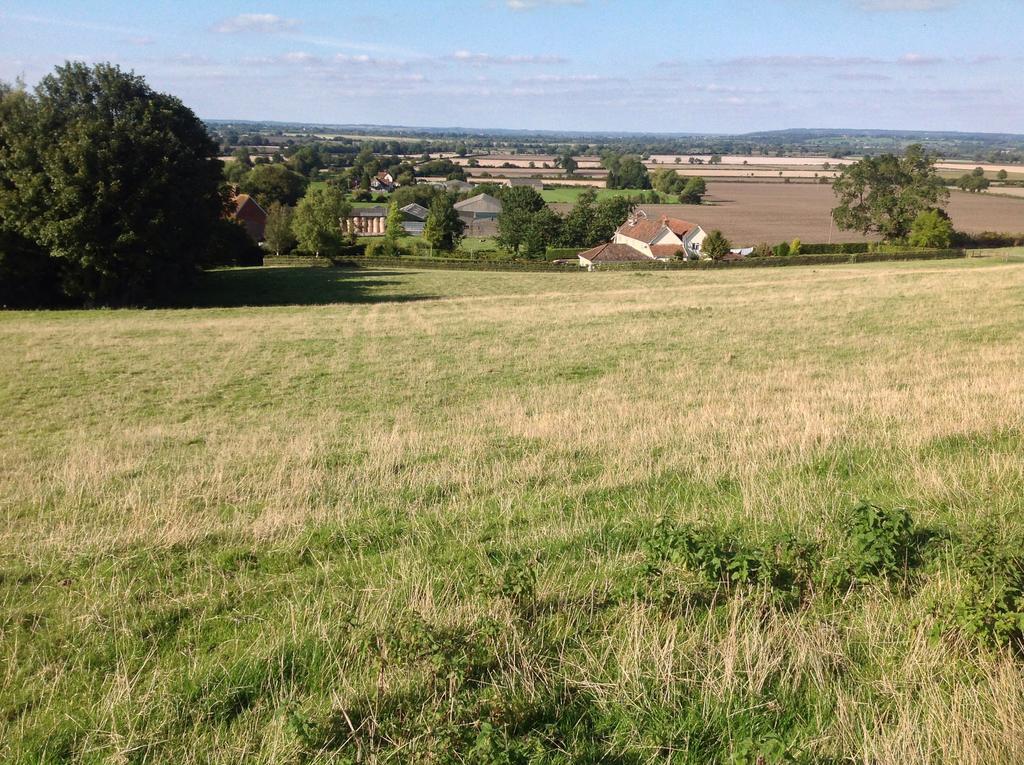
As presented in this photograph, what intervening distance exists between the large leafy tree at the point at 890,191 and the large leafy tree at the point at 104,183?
6115 centimetres

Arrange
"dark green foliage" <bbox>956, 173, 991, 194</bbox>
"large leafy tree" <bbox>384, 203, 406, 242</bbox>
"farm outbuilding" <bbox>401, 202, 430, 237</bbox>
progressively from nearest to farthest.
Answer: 1. "large leafy tree" <bbox>384, 203, 406, 242</bbox>
2. "farm outbuilding" <bbox>401, 202, 430, 237</bbox>
3. "dark green foliage" <bbox>956, 173, 991, 194</bbox>

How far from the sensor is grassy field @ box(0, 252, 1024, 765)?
152 inches

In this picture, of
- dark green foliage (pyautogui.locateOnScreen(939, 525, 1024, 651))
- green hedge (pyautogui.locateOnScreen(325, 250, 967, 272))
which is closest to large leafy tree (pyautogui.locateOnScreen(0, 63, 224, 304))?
green hedge (pyautogui.locateOnScreen(325, 250, 967, 272))

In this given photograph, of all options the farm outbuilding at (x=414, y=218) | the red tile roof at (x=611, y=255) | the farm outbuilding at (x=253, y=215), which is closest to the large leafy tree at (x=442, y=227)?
the red tile roof at (x=611, y=255)

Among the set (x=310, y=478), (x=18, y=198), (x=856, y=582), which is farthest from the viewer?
(x=18, y=198)

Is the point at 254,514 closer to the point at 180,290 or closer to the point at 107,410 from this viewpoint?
the point at 107,410

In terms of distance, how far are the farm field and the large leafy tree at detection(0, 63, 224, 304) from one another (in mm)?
65021

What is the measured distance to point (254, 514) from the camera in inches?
294

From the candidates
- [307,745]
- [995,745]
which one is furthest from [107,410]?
[995,745]

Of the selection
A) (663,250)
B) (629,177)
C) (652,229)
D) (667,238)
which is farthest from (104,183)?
(629,177)

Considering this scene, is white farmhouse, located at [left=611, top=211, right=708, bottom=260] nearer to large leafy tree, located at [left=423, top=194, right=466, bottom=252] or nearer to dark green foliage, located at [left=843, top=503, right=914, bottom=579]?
large leafy tree, located at [left=423, top=194, right=466, bottom=252]

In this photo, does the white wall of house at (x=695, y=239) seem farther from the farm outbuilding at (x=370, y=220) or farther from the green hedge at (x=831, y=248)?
the farm outbuilding at (x=370, y=220)

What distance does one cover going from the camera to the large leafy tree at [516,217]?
3637 inches

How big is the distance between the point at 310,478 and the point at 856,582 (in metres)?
5.63
